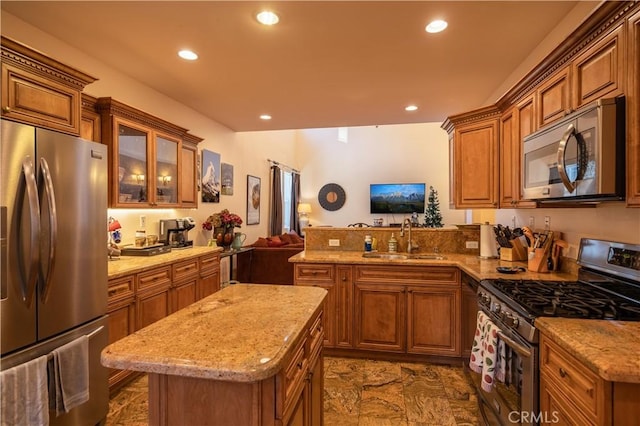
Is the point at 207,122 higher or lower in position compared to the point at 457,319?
higher

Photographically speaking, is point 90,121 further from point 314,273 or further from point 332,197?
point 332,197

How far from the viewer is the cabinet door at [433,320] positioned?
2.92 m

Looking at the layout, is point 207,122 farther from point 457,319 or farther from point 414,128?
point 414,128

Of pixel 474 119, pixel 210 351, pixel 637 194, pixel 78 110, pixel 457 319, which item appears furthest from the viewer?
pixel 474 119

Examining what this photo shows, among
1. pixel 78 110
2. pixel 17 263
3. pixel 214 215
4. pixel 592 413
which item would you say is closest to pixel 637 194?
pixel 592 413

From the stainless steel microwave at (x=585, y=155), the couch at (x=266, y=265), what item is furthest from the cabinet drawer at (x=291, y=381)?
the couch at (x=266, y=265)

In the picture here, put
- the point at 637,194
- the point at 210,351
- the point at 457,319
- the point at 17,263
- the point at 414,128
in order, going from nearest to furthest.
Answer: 1. the point at 210,351
2. the point at 637,194
3. the point at 17,263
4. the point at 457,319
5. the point at 414,128

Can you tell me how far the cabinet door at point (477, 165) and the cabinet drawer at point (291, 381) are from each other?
239 cm

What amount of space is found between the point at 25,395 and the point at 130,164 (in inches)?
77.2

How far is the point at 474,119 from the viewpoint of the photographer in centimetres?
311

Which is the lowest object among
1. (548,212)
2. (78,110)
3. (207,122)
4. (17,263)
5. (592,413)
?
(592,413)

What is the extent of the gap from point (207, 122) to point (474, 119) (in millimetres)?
3425

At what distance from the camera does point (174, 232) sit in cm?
367

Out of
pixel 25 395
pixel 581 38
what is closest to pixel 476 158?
pixel 581 38
